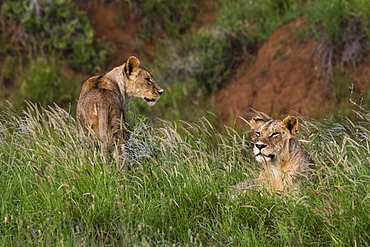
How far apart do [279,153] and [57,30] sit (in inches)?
→ 411

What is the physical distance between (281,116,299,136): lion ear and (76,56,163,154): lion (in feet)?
5.38

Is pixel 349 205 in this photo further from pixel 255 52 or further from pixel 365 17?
pixel 255 52

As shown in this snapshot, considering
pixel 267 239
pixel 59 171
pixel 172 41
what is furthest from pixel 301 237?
pixel 172 41

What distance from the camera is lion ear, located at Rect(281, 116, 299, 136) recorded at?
7299 millimetres

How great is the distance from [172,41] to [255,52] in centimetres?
214

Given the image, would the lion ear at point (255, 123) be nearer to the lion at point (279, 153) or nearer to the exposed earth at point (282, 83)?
the lion at point (279, 153)

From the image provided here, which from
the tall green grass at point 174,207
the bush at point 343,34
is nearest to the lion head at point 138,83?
the tall green grass at point 174,207

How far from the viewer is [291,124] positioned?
24.2 feet

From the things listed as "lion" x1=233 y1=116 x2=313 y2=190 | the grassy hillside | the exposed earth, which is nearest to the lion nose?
"lion" x1=233 y1=116 x2=313 y2=190

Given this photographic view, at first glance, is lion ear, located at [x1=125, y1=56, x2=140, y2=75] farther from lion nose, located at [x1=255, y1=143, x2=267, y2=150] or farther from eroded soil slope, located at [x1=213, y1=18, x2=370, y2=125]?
eroded soil slope, located at [x1=213, y1=18, x2=370, y2=125]

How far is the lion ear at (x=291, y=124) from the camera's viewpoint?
23.9ft

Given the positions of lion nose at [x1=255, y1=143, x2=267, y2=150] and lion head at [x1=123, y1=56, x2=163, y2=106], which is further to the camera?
lion head at [x1=123, y1=56, x2=163, y2=106]

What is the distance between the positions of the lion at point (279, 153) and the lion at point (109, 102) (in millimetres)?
1461

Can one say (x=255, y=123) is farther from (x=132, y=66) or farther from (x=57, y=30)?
(x=57, y=30)
